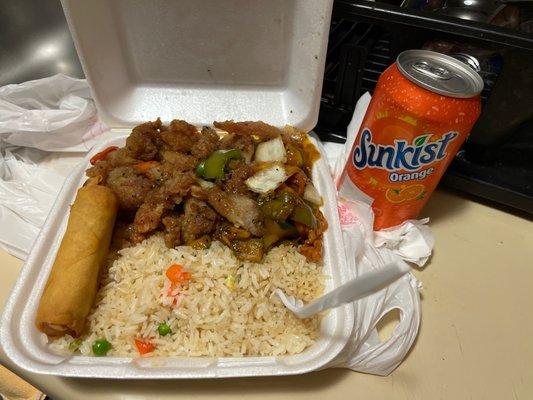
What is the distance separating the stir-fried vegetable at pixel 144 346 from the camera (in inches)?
34.8

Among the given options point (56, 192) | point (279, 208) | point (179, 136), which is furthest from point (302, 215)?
point (56, 192)

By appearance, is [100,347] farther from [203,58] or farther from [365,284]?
[203,58]

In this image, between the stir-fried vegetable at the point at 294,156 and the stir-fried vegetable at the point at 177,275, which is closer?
the stir-fried vegetable at the point at 177,275

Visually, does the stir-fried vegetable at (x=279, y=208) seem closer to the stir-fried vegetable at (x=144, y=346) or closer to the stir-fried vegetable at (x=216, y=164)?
the stir-fried vegetable at (x=216, y=164)

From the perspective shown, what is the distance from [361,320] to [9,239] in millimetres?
998

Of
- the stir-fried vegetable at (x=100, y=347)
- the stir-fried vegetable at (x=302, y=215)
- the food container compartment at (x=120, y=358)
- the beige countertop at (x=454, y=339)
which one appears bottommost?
the beige countertop at (x=454, y=339)

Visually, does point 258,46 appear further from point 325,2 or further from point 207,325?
point 207,325

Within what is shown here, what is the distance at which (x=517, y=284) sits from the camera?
113 centimetres

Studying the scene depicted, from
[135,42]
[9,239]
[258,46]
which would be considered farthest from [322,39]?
[9,239]

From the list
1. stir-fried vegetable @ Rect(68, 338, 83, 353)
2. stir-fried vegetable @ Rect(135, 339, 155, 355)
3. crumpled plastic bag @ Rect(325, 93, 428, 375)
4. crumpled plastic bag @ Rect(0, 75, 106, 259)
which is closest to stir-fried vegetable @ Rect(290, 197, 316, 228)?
crumpled plastic bag @ Rect(325, 93, 428, 375)

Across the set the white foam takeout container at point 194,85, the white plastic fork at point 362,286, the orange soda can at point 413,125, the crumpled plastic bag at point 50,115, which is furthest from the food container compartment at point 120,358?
the crumpled plastic bag at point 50,115

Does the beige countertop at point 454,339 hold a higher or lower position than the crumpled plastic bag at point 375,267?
→ lower

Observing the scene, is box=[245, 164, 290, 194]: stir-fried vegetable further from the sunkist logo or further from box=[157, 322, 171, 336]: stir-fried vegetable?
box=[157, 322, 171, 336]: stir-fried vegetable

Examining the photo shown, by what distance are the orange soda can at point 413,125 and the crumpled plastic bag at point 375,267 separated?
0.32 ft
